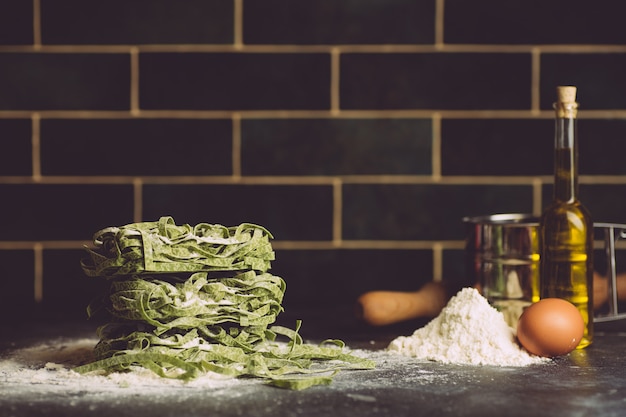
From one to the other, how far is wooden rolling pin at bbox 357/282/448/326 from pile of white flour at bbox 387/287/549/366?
0.15 m

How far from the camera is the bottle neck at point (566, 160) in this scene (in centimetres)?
139

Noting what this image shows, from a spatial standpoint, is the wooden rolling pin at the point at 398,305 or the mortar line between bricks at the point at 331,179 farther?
the mortar line between bricks at the point at 331,179

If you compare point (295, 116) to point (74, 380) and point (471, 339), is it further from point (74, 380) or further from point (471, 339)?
point (74, 380)

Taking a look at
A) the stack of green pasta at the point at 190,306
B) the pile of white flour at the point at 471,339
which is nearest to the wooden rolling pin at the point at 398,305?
the pile of white flour at the point at 471,339

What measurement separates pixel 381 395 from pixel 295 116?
0.93 metres

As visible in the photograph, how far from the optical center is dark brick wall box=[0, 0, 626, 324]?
190cm

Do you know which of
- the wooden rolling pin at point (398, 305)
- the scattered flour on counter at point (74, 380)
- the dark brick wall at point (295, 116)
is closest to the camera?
the scattered flour on counter at point (74, 380)

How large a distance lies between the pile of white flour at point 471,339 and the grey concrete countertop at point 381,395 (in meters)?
0.03

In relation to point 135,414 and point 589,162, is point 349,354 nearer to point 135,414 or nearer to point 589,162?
point 135,414
